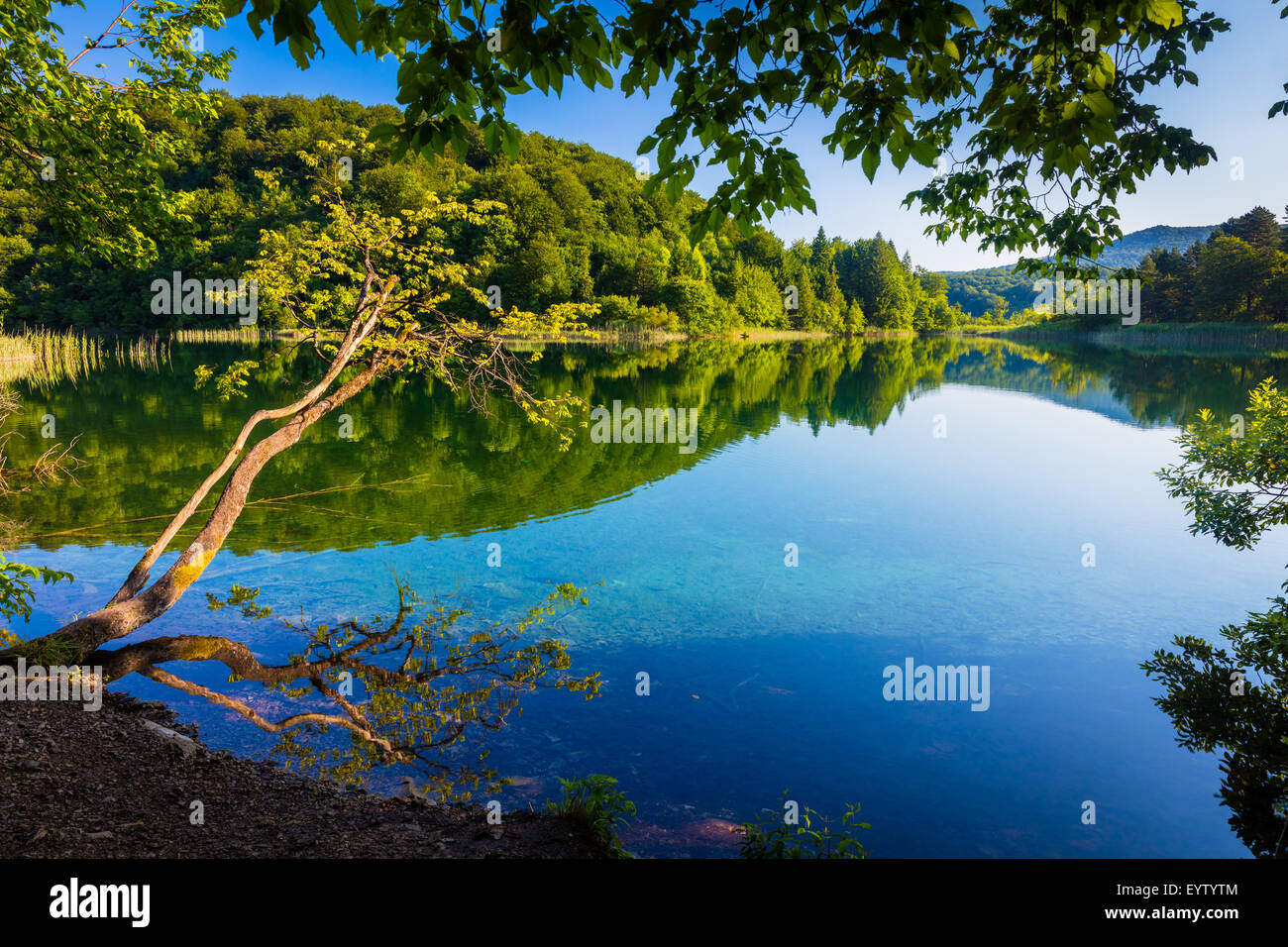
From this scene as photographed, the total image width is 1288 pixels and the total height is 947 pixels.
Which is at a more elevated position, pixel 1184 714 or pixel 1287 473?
pixel 1287 473

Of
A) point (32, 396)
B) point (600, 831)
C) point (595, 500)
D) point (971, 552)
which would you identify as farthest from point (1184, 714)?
point (32, 396)

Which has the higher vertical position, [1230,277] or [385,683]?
[1230,277]

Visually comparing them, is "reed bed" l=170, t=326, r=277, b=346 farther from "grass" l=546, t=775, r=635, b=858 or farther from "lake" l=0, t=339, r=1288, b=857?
"grass" l=546, t=775, r=635, b=858

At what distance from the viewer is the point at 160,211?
32.0 ft

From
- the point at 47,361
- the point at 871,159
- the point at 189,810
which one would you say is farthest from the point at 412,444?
the point at 47,361

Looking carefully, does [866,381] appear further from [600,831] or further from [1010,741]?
[600,831]

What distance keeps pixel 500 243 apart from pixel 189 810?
47.0 m

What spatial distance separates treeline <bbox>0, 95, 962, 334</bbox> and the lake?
84.9 feet

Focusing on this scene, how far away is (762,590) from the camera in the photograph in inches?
450

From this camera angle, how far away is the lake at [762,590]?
648 centimetres

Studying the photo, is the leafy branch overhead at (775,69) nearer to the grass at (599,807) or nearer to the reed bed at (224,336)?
Result: the grass at (599,807)

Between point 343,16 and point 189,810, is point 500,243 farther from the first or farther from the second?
point 343,16
